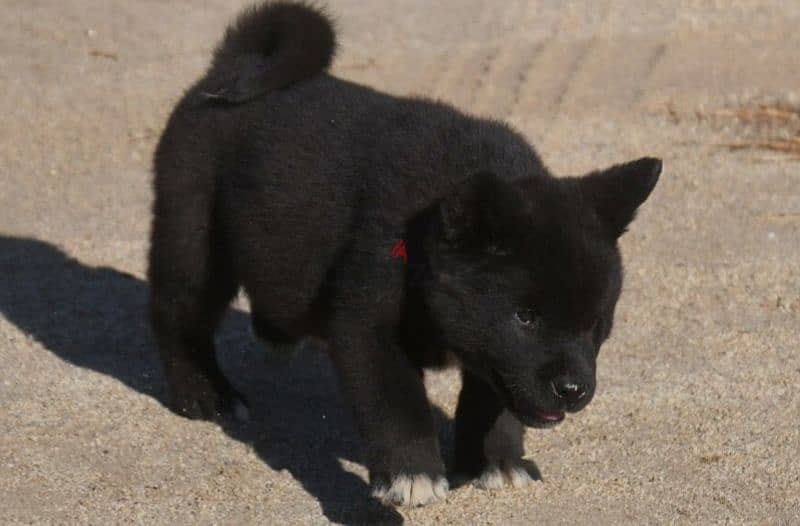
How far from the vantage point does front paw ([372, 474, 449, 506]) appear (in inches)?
209

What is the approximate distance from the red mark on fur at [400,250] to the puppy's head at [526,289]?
0.17 metres

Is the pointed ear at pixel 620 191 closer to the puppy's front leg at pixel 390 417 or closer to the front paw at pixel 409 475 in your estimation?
the puppy's front leg at pixel 390 417

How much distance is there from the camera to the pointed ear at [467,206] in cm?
498

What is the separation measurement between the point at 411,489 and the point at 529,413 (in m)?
0.50

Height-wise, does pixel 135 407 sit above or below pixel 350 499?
below

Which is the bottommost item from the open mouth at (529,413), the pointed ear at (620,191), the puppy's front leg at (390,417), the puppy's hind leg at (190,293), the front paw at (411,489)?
the puppy's hind leg at (190,293)

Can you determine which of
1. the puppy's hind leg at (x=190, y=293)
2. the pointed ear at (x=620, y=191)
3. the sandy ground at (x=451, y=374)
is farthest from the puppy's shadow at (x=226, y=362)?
the pointed ear at (x=620, y=191)

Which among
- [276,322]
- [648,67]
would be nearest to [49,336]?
[276,322]

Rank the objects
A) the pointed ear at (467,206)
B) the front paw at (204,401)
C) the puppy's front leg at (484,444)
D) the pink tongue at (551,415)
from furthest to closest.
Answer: the front paw at (204,401), the puppy's front leg at (484,444), the pink tongue at (551,415), the pointed ear at (467,206)

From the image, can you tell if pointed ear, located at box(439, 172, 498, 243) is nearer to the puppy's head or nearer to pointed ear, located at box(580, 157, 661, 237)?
the puppy's head

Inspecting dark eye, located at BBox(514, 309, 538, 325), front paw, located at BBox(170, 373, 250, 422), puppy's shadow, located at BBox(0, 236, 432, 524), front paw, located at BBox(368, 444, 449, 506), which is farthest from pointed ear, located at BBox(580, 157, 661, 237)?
front paw, located at BBox(170, 373, 250, 422)

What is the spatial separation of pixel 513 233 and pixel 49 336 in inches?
129

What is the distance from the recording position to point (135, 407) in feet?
22.0

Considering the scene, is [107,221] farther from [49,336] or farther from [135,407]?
[135,407]
